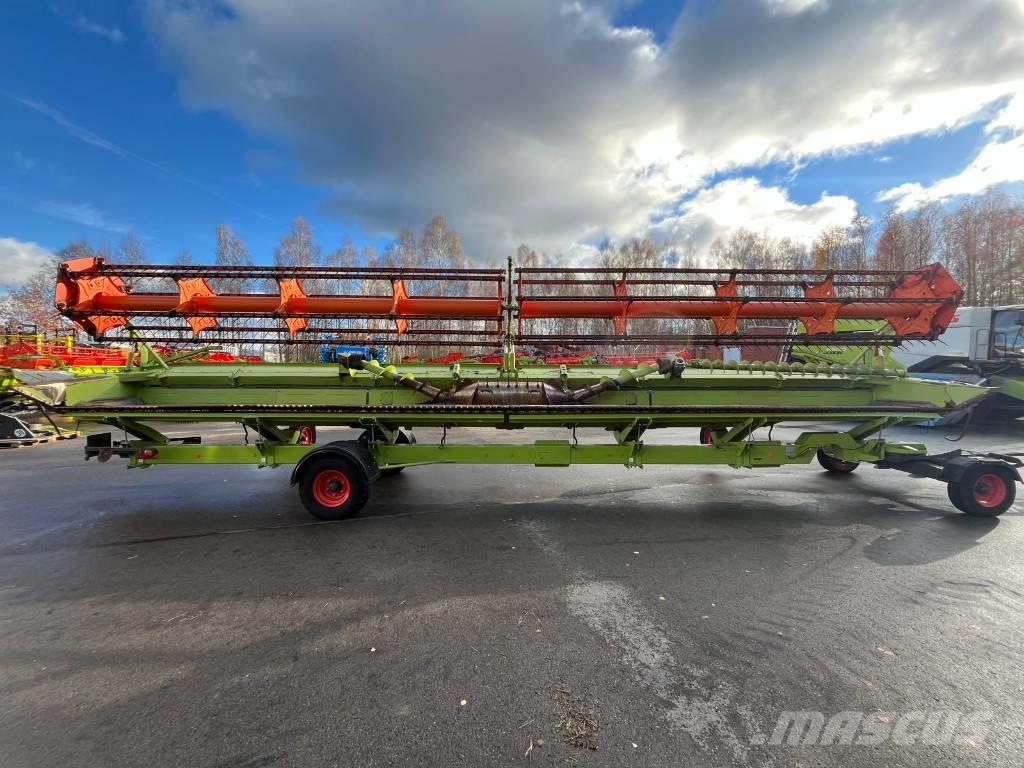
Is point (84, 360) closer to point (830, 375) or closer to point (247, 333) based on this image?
point (247, 333)

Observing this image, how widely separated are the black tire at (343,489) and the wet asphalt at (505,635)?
175mm

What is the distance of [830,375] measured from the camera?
5355 mm

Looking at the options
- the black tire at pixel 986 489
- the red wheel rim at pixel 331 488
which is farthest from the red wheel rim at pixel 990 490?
the red wheel rim at pixel 331 488

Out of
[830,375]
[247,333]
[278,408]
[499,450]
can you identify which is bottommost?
[499,450]

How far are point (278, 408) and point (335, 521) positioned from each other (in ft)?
4.77

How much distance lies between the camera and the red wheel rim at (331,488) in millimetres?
4934

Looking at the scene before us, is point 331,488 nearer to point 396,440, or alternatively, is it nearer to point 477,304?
point 396,440

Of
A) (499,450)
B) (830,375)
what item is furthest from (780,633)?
(830,375)

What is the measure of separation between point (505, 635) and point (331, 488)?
3047 millimetres

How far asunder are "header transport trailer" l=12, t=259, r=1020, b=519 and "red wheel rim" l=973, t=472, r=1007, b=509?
0.06ft

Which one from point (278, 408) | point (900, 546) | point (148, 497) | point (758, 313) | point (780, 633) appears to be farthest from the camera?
point (148, 497)

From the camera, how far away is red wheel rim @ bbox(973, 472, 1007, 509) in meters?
4.95

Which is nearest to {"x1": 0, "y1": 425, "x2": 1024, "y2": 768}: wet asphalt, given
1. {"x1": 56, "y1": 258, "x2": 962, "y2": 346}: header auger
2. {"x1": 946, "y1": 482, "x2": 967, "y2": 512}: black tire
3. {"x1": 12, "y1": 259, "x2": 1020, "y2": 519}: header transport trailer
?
{"x1": 946, "y1": 482, "x2": 967, "y2": 512}: black tire

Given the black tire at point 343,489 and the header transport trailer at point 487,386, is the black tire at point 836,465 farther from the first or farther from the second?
the black tire at point 343,489
